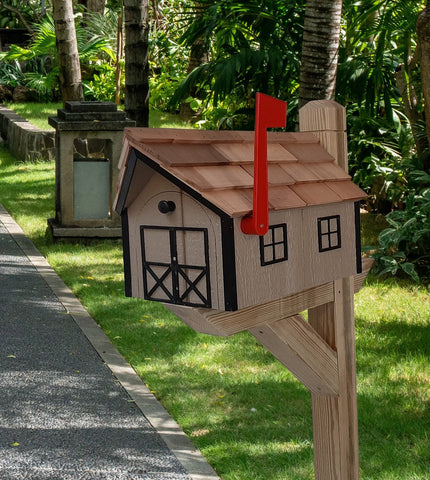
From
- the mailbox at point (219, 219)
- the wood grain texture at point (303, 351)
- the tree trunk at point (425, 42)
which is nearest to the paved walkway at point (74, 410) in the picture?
the wood grain texture at point (303, 351)

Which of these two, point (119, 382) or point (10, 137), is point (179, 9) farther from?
point (119, 382)

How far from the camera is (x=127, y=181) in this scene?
5.91 feet

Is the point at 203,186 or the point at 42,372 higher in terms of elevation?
the point at 203,186

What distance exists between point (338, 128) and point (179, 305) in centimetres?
70

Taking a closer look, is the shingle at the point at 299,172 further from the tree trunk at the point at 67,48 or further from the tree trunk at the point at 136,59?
the tree trunk at the point at 67,48

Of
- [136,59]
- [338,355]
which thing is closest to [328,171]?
[338,355]

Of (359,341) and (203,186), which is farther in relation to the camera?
(359,341)

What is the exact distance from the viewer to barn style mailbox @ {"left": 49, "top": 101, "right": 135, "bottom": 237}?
893cm

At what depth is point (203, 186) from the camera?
1652mm

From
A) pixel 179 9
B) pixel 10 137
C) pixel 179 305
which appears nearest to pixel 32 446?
pixel 179 305

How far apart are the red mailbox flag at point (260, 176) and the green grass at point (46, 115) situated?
14630 millimetres

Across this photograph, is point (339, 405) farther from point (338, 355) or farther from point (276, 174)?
point (276, 174)

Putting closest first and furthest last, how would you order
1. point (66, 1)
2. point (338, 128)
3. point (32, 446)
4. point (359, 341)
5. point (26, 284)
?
1. point (338, 128)
2. point (32, 446)
3. point (359, 341)
4. point (26, 284)
5. point (66, 1)

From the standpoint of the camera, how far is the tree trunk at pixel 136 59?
873 cm
